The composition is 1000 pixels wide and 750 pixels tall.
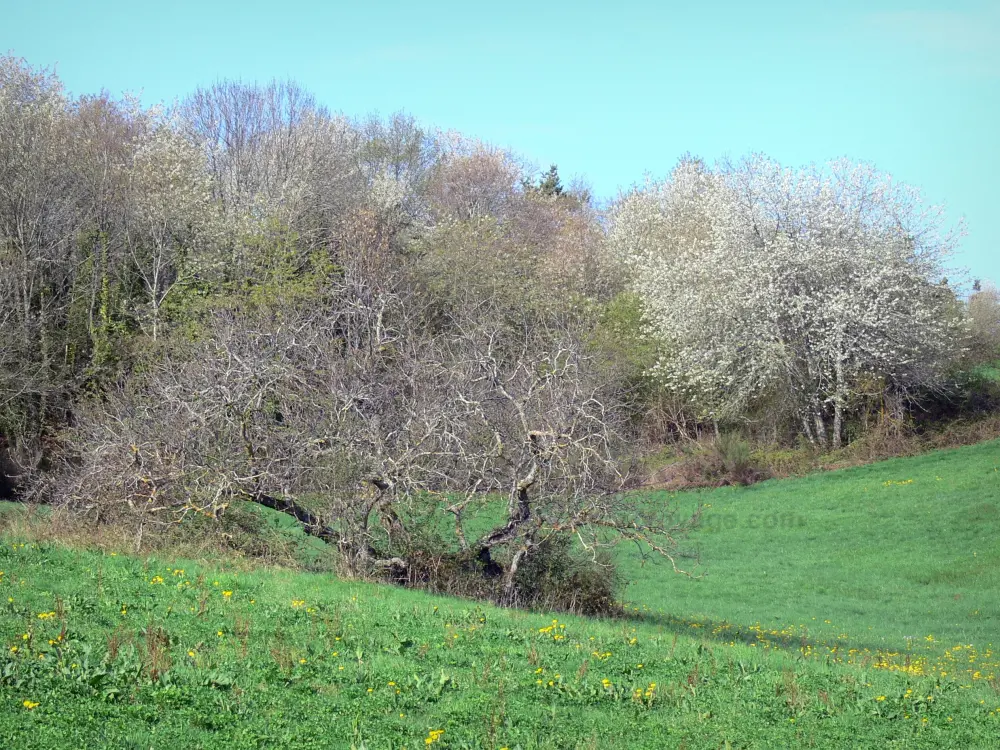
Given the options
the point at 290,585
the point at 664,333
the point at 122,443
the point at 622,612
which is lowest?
the point at 622,612

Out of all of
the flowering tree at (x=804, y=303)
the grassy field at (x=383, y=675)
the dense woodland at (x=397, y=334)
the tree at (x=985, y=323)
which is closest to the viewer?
the grassy field at (x=383, y=675)

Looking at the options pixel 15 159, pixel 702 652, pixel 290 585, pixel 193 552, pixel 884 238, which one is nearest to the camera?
pixel 702 652

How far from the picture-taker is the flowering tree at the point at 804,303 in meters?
37.0

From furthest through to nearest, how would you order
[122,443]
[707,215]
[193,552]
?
[707,215] < [122,443] < [193,552]

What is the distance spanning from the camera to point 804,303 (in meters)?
37.4

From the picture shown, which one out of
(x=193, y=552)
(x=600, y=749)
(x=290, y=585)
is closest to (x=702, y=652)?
(x=600, y=749)

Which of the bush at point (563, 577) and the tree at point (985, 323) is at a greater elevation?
the tree at point (985, 323)

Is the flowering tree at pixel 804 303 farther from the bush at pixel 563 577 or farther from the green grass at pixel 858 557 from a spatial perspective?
the bush at pixel 563 577

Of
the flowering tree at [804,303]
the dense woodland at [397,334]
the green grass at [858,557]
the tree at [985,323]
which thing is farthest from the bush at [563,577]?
the tree at [985,323]

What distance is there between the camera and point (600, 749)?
6.67 m

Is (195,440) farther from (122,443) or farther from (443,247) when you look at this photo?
(443,247)

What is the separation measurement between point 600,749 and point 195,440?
34.0 feet

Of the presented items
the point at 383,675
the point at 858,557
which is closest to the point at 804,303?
the point at 858,557

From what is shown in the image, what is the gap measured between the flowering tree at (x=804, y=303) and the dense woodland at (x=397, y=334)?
126 mm
